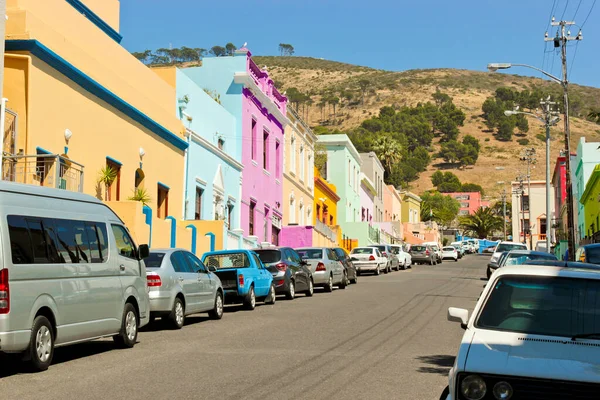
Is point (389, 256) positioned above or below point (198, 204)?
below

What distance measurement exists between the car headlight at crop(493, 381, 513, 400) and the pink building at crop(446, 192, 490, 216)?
152 m

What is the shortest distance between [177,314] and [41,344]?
5.36 m

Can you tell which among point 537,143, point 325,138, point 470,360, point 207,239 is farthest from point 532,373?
point 537,143

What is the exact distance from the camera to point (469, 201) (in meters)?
158

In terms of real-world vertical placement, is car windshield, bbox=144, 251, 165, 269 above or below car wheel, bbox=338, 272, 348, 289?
above

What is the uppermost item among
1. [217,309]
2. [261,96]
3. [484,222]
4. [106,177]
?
[261,96]

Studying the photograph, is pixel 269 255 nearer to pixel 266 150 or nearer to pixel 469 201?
pixel 266 150

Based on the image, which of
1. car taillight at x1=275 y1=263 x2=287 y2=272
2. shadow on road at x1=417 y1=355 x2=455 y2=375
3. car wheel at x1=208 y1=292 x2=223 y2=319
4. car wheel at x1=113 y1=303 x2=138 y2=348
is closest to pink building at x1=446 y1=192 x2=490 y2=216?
car taillight at x1=275 y1=263 x2=287 y2=272

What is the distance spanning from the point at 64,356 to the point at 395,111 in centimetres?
17140

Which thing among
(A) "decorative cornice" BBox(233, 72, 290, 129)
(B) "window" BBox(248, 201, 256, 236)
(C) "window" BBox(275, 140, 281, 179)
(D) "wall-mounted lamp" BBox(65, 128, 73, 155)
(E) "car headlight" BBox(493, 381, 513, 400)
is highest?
(A) "decorative cornice" BBox(233, 72, 290, 129)

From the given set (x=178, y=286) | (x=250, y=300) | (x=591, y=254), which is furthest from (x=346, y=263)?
(x=178, y=286)

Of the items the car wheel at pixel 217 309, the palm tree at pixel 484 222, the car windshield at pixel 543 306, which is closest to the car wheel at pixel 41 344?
the car windshield at pixel 543 306

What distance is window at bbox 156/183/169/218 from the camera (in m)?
→ 28.5

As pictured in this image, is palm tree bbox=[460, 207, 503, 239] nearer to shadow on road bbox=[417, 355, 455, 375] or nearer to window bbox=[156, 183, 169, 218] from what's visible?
window bbox=[156, 183, 169, 218]
